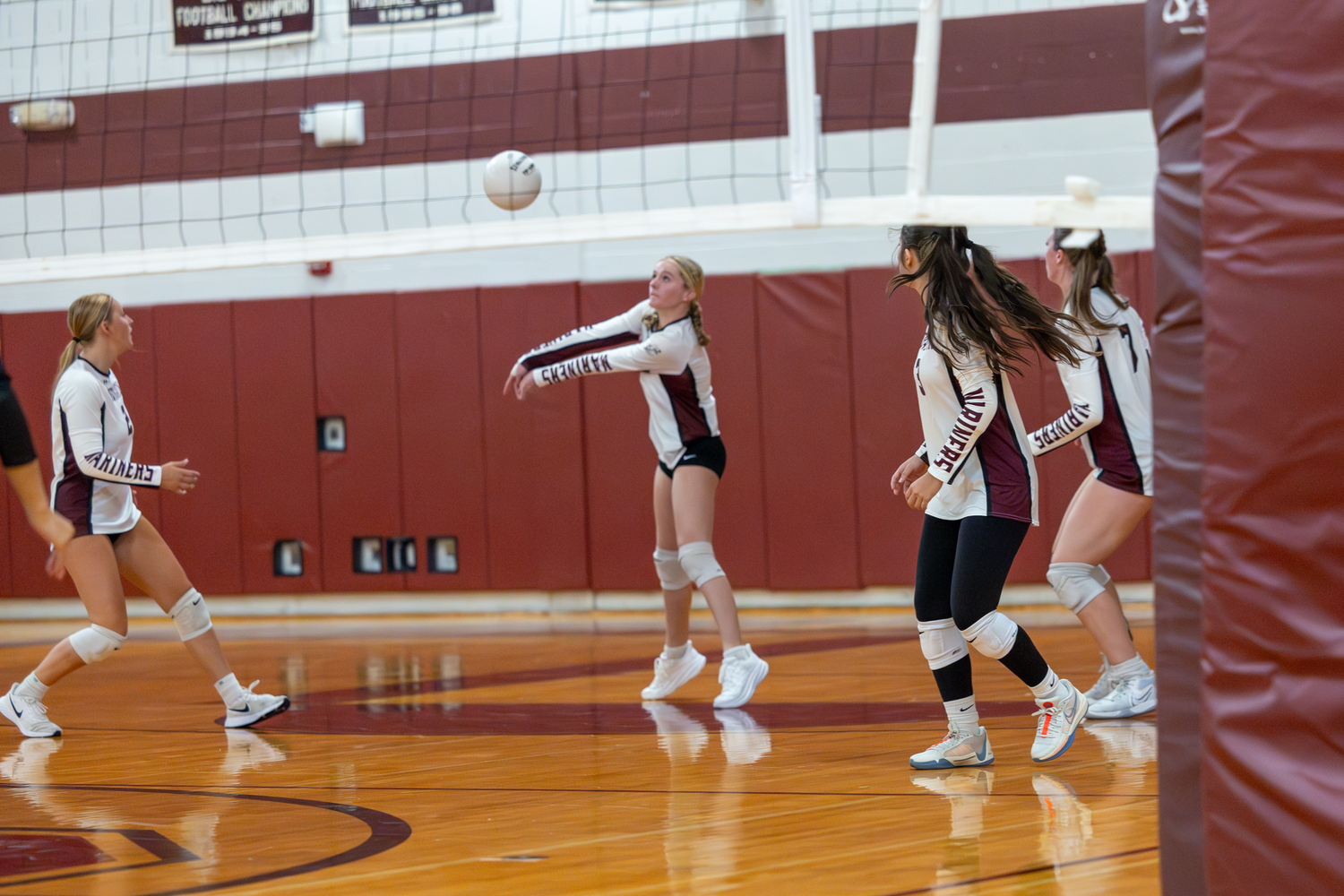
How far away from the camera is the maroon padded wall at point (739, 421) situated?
32.6ft

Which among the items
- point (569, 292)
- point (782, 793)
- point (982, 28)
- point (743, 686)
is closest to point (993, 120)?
point (982, 28)

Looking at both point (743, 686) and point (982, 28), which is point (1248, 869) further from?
point (982, 28)

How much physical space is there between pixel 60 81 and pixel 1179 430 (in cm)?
764

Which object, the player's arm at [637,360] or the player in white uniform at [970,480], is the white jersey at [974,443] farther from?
the player's arm at [637,360]

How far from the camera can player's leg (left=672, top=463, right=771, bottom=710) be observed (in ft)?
19.2

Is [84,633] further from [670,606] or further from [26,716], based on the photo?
[670,606]

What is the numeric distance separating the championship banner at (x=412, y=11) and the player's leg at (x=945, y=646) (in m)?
5.17

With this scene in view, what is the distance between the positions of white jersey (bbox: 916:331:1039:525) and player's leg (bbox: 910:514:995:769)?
10cm

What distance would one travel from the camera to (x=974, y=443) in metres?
4.11

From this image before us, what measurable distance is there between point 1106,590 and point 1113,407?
67 cm

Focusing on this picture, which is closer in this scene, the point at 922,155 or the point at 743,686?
the point at 922,155

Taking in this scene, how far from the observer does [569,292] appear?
33.6 ft

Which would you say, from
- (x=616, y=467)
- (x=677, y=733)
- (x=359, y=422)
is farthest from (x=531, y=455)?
(x=677, y=733)

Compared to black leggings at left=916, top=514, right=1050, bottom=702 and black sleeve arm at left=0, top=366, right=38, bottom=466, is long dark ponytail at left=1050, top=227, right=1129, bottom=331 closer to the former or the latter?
black leggings at left=916, top=514, right=1050, bottom=702
